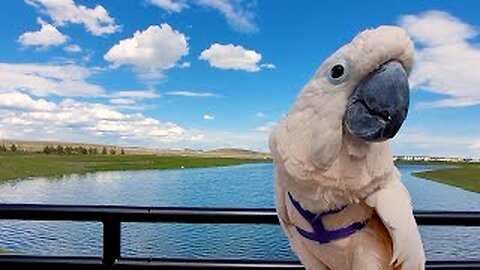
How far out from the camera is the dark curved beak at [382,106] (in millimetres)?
932

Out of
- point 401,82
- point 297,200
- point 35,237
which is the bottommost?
point 35,237

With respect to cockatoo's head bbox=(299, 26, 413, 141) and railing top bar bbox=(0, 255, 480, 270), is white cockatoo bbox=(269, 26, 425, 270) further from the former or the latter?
railing top bar bbox=(0, 255, 480, 270)

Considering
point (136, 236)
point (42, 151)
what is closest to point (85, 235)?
point (136, 236)

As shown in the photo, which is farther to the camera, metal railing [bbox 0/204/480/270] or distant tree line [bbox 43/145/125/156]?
distant tree line [bbox 43/145/125/156]

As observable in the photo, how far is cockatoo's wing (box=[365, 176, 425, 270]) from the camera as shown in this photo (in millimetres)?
999

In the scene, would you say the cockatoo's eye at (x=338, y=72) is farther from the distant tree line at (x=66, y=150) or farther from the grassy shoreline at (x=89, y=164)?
the distant tree line at (x=66, y=150)

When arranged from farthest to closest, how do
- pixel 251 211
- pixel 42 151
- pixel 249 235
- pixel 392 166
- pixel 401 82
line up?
pixel 42 151 → pixel 249 235 → pixel 251 211 → pixel 392 166 → pixel 401 82

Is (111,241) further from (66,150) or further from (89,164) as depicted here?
(66,150)

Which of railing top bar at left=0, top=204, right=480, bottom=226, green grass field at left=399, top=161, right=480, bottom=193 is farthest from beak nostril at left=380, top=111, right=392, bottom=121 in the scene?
green grass field at left=399, top=161, right=480, bottom=193

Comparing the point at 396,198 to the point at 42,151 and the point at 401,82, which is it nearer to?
the point at 401,82

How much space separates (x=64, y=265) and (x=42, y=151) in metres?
8.47

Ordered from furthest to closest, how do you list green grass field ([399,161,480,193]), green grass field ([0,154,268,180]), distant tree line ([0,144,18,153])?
distant tree line ([0,144,18,153]) → green grass field ([0,154,268,180]) → green grass field ([399,161,480,193])

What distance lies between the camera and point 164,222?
175 cm

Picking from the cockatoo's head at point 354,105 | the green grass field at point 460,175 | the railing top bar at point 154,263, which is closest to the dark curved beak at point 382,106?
the cockatoo's head at point 354,105
